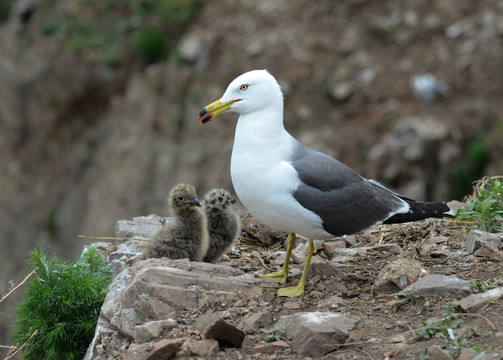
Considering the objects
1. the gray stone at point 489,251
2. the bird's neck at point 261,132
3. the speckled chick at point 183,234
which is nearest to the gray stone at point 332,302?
the bird's neck at point 261,132

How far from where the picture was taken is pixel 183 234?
626 cm

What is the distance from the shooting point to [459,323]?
14.4 feet

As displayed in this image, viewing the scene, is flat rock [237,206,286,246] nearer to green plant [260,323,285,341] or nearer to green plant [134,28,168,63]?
green plant [260,323,285,341]

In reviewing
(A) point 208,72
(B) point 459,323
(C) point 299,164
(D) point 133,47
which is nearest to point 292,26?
(A) point 208,72

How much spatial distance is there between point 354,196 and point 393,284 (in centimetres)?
79

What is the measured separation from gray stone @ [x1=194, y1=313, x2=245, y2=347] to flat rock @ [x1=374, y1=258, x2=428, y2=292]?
1180 mm

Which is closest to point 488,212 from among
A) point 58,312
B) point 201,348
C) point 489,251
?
point 489,251

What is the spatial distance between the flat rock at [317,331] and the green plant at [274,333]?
0.11 feet

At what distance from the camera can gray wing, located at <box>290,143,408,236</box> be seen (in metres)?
5.41

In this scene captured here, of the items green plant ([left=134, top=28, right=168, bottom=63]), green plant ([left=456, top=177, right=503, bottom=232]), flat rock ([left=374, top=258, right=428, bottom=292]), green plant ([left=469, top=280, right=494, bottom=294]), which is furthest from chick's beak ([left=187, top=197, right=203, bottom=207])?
green plant ([left=134, top=28, right=168, bottom=63])

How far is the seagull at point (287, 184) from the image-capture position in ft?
17.5

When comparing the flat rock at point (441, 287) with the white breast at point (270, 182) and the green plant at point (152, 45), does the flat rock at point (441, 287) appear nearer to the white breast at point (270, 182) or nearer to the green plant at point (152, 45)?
the white breast at point (270, 182)

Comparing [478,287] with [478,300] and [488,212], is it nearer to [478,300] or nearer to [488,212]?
[478,300]

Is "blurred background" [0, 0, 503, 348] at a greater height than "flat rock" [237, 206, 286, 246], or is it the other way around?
"blurred background" [0, 0, 503, 348]
